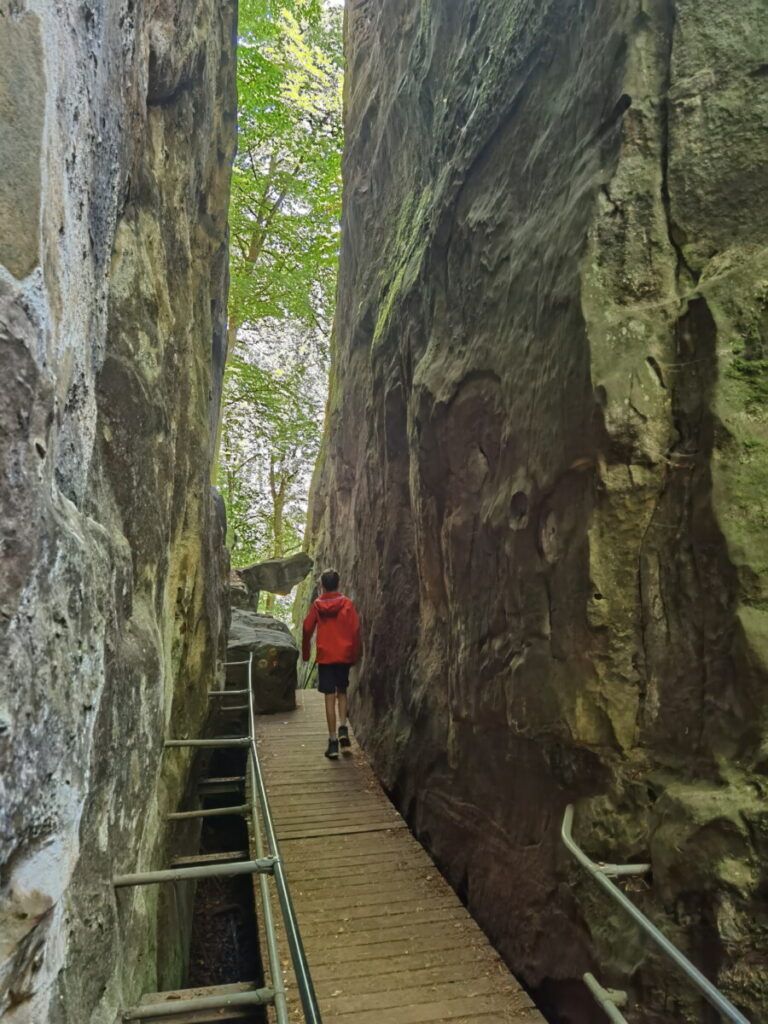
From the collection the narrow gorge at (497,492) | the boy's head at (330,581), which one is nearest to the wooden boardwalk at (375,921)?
the narrow gorge at (497,492)

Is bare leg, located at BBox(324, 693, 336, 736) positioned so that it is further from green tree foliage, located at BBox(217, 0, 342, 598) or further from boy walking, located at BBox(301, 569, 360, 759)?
green tree foliage, located at BBox(217, 0, 342, 598)

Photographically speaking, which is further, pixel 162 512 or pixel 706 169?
pixel 162 512

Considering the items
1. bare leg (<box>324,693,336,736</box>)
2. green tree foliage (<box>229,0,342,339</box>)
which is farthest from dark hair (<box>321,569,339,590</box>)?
green tree foliage (<box>229,0,342,339</box>)

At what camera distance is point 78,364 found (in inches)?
84.0

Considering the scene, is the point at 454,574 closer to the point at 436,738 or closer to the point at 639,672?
the point at 436,738

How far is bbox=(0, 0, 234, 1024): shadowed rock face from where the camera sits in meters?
1.52

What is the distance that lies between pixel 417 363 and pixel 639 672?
4037 mm

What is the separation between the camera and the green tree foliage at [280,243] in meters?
15.4

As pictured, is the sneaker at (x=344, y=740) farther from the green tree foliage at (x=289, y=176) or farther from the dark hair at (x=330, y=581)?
the green tree foliage at (x=289, y=176)

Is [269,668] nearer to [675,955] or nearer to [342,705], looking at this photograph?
[342,705]

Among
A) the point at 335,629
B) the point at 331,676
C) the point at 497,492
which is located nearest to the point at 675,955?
the point at 497,492

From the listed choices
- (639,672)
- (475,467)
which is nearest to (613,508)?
(639,672)

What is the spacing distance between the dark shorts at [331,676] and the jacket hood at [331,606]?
0.54m

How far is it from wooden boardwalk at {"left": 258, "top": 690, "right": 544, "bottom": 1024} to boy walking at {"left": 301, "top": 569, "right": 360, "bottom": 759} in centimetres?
91
